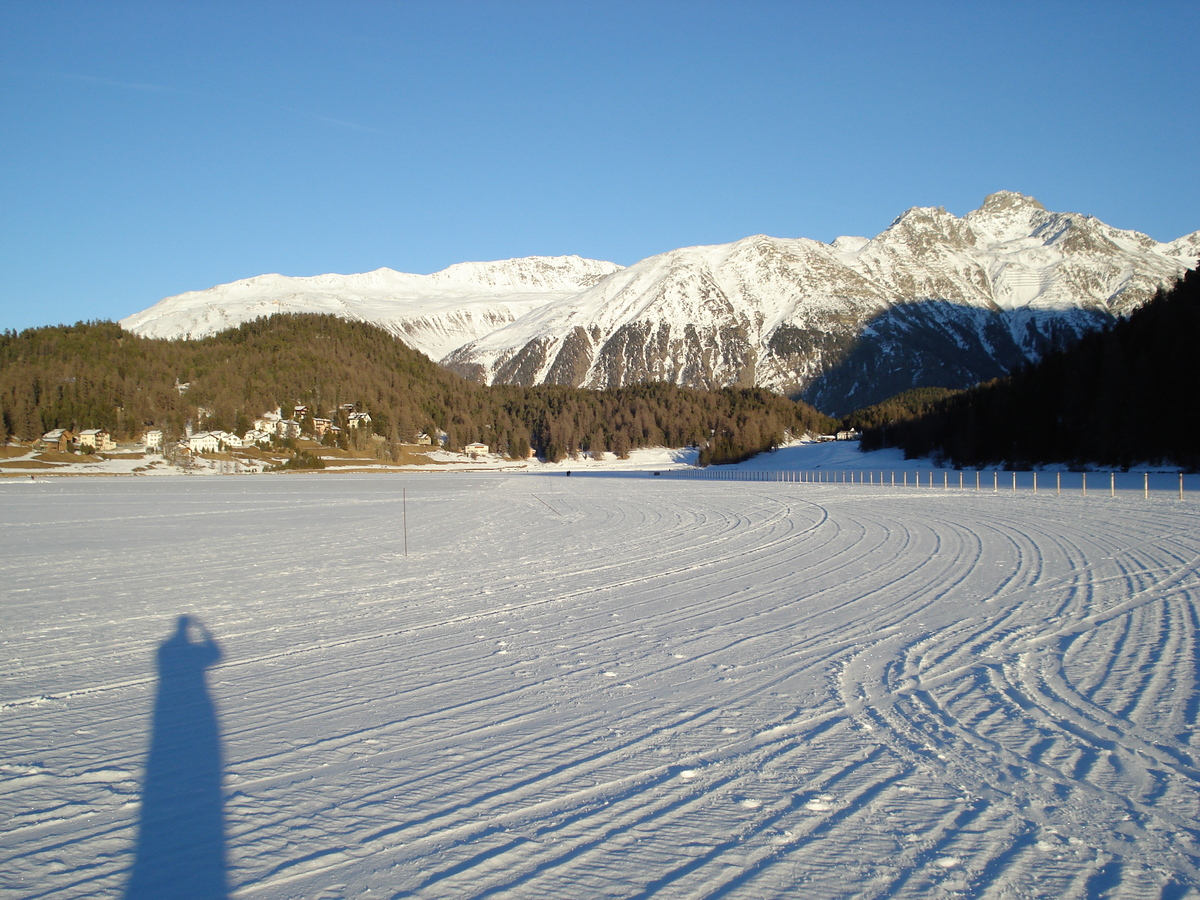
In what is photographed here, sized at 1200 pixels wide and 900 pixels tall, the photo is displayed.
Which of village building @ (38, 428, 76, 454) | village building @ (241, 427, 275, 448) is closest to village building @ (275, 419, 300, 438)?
village building @ (241, 427, 275, 448)

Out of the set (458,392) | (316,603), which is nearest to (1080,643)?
(316,603)

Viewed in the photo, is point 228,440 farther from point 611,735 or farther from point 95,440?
point 611,735

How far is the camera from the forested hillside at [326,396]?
128125 millimetres

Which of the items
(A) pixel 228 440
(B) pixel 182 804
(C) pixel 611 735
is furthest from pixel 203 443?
(C) pixel 611 735

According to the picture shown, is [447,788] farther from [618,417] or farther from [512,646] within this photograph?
[618,417]

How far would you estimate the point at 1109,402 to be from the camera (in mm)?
51406

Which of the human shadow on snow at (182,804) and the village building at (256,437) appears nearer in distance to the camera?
Answer: the human shadow on snow at (182,804)

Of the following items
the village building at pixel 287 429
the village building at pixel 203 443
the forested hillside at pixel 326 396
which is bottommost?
the village building at pixel 203 443

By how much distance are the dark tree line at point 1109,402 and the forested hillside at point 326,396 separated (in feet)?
187

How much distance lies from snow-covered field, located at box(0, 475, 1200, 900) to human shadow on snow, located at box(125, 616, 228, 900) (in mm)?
26

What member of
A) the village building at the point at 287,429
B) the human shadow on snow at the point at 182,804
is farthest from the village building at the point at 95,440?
the human shadow on snow at the point at 182,804

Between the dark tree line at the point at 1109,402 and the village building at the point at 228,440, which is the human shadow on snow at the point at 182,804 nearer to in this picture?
the dark tree line at the point at 1109,402

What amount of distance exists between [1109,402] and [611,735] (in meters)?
58.6

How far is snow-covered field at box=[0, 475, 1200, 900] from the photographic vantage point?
362 cm
